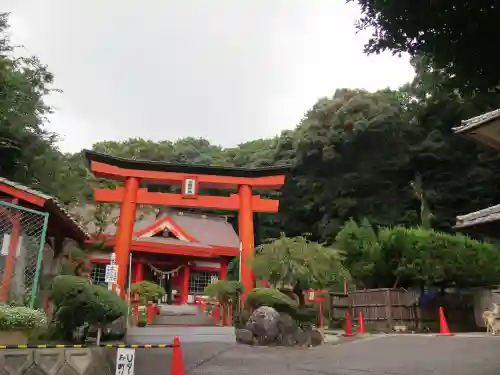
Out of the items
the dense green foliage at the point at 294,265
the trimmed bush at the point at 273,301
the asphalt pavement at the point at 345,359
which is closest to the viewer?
the asphalt pavement at the point at 345,359

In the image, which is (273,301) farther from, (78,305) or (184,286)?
(184,286)

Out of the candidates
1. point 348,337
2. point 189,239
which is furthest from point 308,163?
point 348,337

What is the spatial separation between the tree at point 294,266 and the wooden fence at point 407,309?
4.83 metres

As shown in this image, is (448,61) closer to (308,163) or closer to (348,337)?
(348,337)

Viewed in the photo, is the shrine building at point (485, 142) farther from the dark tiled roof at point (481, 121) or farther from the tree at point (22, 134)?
the tree at point (22, 134)

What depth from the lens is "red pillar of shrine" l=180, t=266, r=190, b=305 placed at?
92.9 feet

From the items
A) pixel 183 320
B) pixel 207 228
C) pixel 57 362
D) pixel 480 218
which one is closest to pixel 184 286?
pixel 207 228

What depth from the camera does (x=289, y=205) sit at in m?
39.4

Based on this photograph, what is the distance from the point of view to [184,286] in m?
28.5

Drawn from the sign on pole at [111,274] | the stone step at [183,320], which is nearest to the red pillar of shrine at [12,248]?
the sign on pole at [111,274]

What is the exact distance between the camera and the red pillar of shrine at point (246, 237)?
17531 millimetres

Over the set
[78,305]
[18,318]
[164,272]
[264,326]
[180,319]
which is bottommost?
[264,326]

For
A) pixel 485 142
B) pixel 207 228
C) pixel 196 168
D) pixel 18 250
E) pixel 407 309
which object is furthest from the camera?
pixel 207 228

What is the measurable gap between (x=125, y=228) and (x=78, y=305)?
30.8 ft
